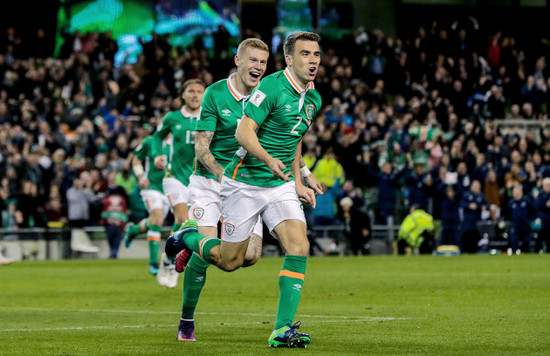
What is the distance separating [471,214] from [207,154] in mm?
17371

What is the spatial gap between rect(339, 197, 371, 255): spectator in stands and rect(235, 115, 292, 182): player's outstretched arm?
17.8 metres

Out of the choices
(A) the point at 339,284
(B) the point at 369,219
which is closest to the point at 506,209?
(B) the point at 369,219

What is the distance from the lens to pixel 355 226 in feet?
87.1

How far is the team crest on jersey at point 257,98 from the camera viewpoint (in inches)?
340

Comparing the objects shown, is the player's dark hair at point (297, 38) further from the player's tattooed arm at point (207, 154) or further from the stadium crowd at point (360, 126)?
the stadium crowd at point (360, 126)

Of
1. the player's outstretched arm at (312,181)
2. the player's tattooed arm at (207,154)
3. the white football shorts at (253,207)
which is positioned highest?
the player's tattooed arm at (207,154)

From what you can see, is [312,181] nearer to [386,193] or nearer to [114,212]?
[114,212]

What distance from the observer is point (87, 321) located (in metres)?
11.6

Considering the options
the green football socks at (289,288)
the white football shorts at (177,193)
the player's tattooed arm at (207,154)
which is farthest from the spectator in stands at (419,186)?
the green football socks at (289,288)

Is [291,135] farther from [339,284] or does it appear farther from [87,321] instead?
[339,284]

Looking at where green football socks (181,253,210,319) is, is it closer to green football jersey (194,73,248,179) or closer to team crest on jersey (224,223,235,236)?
team crest on jersey (224,223,235,236)

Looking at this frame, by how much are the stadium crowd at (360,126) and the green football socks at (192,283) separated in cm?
1633

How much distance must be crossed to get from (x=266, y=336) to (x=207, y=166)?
1.66 meters

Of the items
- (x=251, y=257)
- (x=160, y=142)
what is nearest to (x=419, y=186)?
(x=160, y=142)
